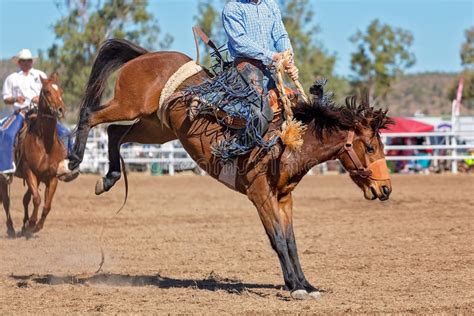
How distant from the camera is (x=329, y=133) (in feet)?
23.1

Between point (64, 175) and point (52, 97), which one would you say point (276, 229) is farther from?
point (52, 97)

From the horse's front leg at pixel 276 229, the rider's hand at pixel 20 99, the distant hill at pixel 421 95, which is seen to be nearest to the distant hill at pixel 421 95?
the distant hill at pixel 421 95

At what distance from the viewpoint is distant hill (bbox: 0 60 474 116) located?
275ft

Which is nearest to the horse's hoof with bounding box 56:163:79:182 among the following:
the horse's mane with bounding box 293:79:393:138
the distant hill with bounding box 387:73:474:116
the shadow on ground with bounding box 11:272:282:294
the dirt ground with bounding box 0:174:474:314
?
the dirt ground with bounding box 0:174:474:314

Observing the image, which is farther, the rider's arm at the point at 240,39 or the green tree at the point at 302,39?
the green tree at the point at 302,39

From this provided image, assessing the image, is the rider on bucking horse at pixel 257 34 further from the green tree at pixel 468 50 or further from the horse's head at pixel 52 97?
the green tree at pixel 468 50

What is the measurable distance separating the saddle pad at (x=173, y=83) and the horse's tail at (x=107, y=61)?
733 millimetres

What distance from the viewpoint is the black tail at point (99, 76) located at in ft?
26.1

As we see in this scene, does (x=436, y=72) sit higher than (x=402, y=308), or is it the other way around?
(x=436, y=72)

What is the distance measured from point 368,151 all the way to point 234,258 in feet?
8.65

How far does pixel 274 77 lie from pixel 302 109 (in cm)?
37

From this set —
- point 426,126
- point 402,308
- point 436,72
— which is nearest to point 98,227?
point 402,308

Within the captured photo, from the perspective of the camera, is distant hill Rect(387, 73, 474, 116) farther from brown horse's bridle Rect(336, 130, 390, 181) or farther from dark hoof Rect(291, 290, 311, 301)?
dark hoof Rect(291, 290, 311, 301)

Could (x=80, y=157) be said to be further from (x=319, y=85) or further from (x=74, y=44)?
(x=74, y=44)
